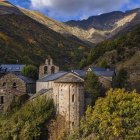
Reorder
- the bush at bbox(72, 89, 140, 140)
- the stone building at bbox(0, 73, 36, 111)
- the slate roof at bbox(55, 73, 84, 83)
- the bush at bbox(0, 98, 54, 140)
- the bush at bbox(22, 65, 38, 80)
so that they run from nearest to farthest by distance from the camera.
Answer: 1. the bush at bbox(72, 89, 140, 140)
2. the bush at bbox(0, 98, 54, 140)
3. the slate roof at bbox(55, 73, 84, 83)
4. the stone building at bbox(0, 73, 36, 111)
5. the bush at bbox(22, 65, 38, 80)

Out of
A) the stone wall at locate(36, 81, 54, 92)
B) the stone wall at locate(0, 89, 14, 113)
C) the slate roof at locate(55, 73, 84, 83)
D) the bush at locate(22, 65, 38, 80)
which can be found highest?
the bush at locate(22, 65, 38, 80)

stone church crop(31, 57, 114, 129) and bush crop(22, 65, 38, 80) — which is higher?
bush crop(22, 65, 38, 80)

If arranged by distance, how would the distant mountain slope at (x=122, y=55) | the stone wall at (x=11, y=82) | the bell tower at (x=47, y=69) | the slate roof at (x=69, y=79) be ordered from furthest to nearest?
the distant mountain slope at (x=122, y=55) → the bell tower at (x=47, y=69) → the stone wall at (x=11, y=82) → the slate roof at (x=69, y=79)

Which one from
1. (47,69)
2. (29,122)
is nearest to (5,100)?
(29,122)

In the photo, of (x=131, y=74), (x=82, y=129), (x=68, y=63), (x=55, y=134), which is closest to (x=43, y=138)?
(x=55, y=134)

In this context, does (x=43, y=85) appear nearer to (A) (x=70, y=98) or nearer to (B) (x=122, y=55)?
(A) (x=70, y=98)

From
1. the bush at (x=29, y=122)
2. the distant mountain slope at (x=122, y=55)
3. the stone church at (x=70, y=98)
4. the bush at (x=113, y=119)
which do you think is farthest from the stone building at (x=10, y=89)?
the distant mountain slope at (x=122, y=55)

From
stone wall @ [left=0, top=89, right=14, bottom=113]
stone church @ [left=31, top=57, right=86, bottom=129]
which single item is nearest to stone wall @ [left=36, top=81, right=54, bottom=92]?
stone wall @ [left=0, top=89, right=14, bottom=113]

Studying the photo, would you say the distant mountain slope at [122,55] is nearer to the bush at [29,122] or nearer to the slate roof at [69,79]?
the slate roof at [69,79]

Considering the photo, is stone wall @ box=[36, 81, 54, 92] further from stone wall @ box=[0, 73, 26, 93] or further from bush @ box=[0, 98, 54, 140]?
bush @ box=[0, 98, 54, 140]

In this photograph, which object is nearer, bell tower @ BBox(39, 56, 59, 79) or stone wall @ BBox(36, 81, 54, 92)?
stone wall @ BBox(36, 81, 54, 92)

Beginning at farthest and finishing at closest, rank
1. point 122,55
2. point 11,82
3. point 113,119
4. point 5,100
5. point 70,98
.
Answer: point 122,55
point 11,82
point 5,100
point 70,98
point 113,119

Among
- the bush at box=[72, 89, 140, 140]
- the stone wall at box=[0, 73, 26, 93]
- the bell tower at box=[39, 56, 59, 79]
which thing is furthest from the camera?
the bell tower at box=[39, 56, 59, 79]

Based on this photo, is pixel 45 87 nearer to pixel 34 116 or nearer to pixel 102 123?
pixel 34 116
